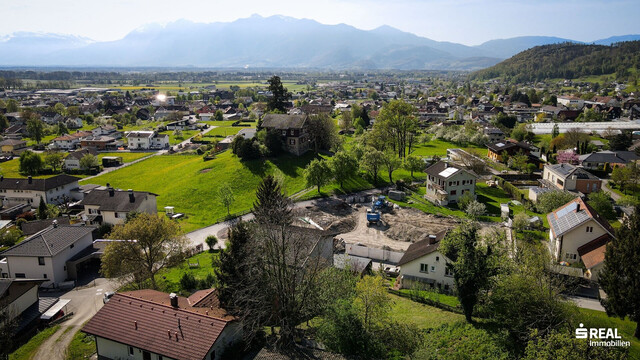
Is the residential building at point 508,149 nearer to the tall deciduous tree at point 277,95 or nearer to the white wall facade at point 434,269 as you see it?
the tall deciduous tree at point 277,95

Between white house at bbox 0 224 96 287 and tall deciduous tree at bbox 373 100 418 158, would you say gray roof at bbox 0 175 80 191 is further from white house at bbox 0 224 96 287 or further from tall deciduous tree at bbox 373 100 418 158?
tall deciduous tree at bbox 373 100 418 158

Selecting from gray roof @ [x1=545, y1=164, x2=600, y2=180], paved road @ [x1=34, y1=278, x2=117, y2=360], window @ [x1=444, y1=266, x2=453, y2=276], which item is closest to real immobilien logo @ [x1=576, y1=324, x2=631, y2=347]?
window @ [x1=444, y1=266, x2=453, y2=276]

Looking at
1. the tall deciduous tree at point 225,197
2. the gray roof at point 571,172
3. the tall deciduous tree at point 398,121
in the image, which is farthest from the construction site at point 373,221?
the tall deciduous tree at point 398,121

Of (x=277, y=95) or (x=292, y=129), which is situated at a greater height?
(x=277, y=95)

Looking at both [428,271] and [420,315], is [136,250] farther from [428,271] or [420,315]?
[428,271]

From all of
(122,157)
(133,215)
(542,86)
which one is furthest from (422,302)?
(542,86)

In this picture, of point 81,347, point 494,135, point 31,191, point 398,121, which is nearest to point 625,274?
point 81,347
